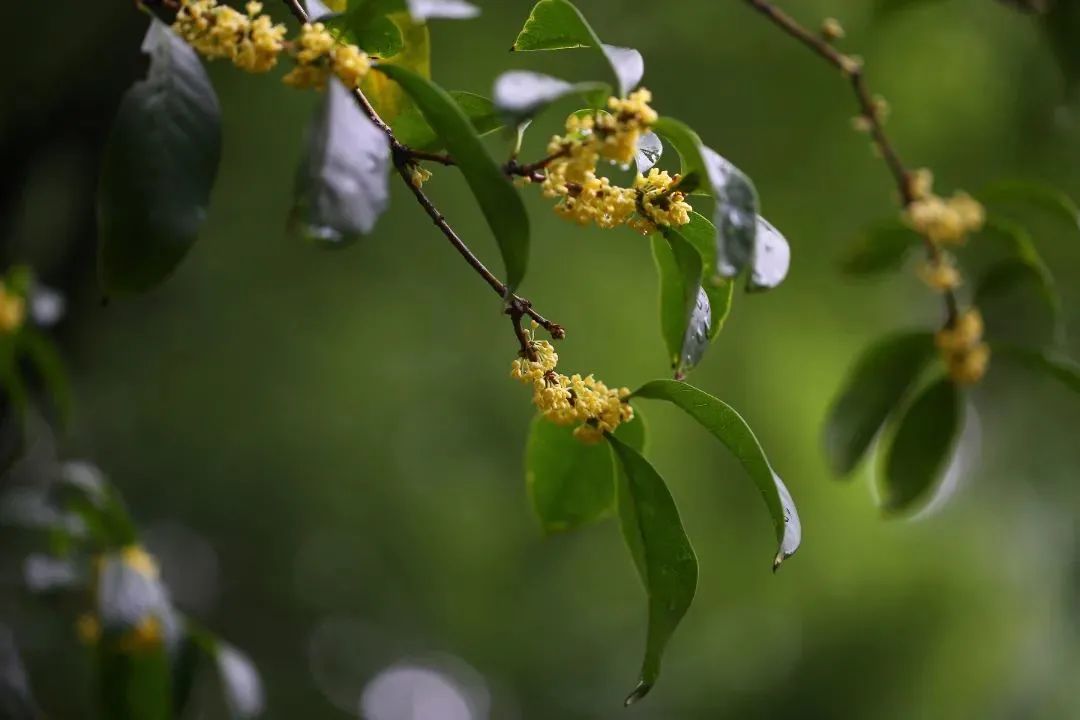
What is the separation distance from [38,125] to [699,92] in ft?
4.83

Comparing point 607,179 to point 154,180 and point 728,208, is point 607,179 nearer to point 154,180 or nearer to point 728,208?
point 728,208

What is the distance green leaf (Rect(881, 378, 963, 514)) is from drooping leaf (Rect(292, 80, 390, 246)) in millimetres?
676

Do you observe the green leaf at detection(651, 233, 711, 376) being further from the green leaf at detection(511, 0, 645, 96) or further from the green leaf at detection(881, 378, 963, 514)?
the green leaf at detection(881, 378, 963, 514)

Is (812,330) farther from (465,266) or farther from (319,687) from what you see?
(319,687)

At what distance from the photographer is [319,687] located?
4.05m

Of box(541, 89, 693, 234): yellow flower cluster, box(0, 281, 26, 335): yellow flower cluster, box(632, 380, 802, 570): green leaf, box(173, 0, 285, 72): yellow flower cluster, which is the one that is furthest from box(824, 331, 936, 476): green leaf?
box(0, 281, 26, 335): yellow flower cluster

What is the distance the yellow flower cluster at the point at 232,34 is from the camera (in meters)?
0.63

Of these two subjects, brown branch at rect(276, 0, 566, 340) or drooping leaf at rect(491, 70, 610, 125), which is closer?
drooping leaf at rect(491, 70, 610, 125)

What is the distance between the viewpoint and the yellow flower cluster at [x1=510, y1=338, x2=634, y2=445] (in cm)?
70

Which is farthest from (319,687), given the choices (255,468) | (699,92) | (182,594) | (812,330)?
(699,92)

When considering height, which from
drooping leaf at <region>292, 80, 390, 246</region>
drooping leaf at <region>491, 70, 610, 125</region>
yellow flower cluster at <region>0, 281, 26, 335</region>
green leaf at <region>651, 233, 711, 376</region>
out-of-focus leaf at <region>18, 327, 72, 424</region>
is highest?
drooping leaf at <region>491, 70, 610, 125</region>

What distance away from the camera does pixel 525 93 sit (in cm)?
52

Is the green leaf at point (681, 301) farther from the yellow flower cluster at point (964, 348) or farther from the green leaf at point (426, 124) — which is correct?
the yellow flower cluster at point (964, 348)

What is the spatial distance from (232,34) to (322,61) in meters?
0.07
